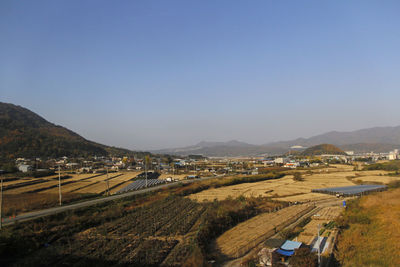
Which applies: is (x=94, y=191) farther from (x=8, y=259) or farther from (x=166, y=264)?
(x=166, y=264)

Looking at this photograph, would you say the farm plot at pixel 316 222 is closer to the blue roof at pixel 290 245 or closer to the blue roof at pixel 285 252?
the blue roof at pixel 290 245

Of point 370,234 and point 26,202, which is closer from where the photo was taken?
point 370,234

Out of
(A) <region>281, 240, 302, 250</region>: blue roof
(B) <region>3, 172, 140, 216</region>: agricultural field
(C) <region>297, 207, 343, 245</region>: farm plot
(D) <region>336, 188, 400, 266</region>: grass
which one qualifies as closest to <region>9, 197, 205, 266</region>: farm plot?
(A) <region>281, 240, 302, 250</region>: blue roof

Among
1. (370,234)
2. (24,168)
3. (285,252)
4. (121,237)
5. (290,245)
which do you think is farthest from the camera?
(24,168)

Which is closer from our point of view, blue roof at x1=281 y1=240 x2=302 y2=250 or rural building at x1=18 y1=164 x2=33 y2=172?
blue roof at x1=281 y1=240 x2=302 y2=250

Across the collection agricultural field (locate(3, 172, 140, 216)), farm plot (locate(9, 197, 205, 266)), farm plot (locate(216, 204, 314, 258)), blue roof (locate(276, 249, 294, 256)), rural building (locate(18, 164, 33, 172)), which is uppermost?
rural building (locate(18, 164, 33, 172))

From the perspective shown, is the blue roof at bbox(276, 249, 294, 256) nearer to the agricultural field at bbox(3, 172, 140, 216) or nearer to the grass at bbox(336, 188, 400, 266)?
the grass at bbox(336, 188, 400, 266)

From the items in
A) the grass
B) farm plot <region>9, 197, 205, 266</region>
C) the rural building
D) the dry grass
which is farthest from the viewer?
the rural building

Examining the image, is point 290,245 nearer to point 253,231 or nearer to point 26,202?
point 253,231

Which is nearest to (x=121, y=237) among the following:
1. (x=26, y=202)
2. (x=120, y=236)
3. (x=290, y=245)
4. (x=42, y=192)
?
(x=120, y=236)

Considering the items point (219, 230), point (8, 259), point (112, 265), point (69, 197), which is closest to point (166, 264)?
point (112, 265)
